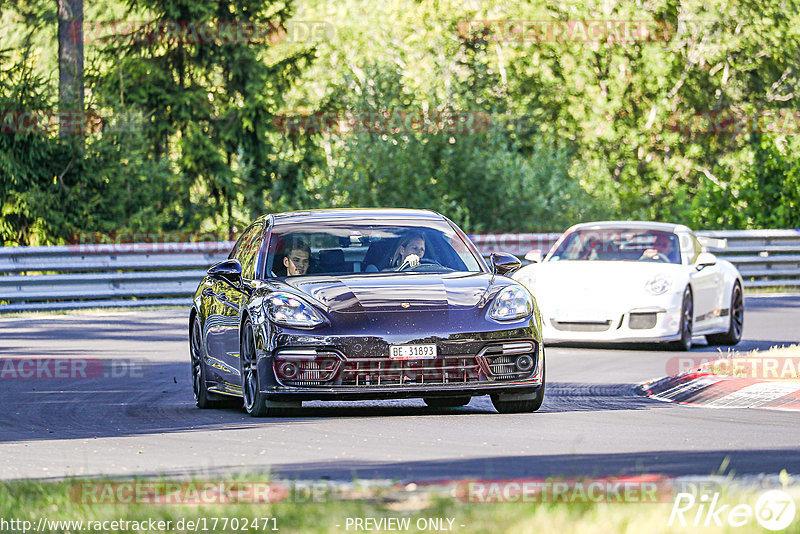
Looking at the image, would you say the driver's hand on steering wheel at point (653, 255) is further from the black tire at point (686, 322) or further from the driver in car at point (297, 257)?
the driver in car at point (297, 257)

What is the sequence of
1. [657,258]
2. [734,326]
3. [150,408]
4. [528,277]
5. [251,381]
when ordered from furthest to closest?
[734,326]
[657,258]
[528,277]
[150,408]
[251,381]

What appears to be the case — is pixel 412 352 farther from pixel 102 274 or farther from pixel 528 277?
pixel 102 274

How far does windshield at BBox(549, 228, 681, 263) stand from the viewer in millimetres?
17938

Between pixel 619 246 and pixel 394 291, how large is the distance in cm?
793

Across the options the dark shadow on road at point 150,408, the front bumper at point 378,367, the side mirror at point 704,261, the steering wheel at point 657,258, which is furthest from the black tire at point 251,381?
the side mirror at point 704,261

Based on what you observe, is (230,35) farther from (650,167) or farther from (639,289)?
(639,289)

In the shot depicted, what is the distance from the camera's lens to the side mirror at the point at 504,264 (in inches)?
464

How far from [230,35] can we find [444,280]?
1072 inches

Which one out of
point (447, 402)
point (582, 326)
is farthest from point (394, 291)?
point (582, 326)

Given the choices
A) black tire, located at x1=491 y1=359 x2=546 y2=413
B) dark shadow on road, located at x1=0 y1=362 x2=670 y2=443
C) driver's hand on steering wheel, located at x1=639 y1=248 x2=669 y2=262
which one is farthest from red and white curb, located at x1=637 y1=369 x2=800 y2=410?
driver's hand on steering wheel, located at x1=639 y1=248 x2=669 y2=262

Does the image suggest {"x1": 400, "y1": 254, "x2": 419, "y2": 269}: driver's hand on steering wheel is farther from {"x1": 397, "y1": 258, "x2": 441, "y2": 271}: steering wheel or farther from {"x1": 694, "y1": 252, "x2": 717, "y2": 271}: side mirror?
{"x1": 694, "y1": 252, "x2": 717, "y2": 271}: side mirror

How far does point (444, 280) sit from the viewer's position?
11133 mm

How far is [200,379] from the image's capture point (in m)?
12.4

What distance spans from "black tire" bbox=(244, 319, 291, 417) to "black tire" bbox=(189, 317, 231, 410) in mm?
847
